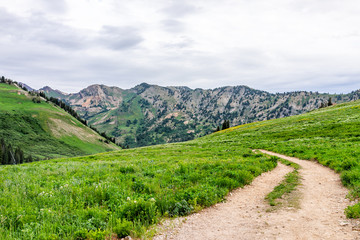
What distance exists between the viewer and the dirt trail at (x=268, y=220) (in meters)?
6.59

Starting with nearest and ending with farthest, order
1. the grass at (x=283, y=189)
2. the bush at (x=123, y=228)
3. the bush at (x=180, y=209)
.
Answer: the bush at (x=123, y=228) → the bush at (x=180, y=209) → the grass at (x=283, y=189)

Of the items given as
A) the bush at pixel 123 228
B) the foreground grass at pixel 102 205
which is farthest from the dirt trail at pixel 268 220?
the bush at pixel 123 228

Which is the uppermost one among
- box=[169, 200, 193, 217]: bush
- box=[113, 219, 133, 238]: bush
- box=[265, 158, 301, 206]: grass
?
box=[113, 219, 133, 238]: bush

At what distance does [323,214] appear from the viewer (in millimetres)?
8078

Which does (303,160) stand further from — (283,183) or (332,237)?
(332,237)

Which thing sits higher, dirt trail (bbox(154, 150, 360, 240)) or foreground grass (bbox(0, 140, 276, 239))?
foreground grass (bbox(0, 140, 276, 239))

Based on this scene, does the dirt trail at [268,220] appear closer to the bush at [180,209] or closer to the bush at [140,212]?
the bush at [180,209]

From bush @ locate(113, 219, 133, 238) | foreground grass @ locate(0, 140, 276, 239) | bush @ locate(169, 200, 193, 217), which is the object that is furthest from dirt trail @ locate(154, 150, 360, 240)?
bush @ locate(113, 219, 133, 238)

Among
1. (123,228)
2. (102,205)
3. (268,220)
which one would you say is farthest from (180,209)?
(268,220)

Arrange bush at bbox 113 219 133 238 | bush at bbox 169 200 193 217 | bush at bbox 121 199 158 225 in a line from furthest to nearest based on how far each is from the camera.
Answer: bush at bbox 169 200 193 217 < bush at bbox 121 199 158 225 < bush at bbox 113 219 133 238

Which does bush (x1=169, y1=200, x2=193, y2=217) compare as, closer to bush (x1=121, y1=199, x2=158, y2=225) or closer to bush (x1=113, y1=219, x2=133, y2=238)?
bush (x1=121, y1=199, x2=158, y2=225)

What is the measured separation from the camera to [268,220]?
25.1 ft

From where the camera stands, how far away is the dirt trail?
6.59 metres

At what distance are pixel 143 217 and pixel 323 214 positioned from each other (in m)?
7.35
